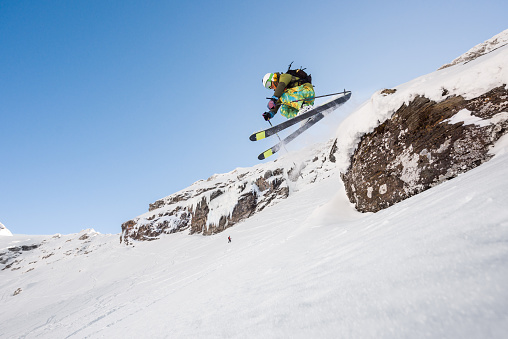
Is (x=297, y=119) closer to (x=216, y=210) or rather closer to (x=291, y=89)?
(x=291, y=89)

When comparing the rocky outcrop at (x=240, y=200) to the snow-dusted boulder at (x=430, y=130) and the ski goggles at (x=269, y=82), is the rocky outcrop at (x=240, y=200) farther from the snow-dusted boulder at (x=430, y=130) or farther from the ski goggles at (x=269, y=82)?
the snow-dusted boulder at (x=430, y=130)

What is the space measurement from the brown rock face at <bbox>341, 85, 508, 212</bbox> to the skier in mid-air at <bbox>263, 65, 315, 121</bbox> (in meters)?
3.40

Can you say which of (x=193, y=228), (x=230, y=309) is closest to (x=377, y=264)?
(x=230, y=309)

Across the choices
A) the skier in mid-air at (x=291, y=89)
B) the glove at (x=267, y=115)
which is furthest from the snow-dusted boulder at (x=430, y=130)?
the glove at (x=267, y=115)

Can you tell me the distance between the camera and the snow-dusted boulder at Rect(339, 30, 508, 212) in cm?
271

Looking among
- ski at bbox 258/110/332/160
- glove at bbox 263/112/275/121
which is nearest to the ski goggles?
glove at bbox 263/112/275/121

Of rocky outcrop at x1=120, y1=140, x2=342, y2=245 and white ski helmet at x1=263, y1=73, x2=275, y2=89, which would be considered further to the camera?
rocky outcrop at x1=120, y1=140, x2=342, y2=245

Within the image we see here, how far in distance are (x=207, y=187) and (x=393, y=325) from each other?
138 ft

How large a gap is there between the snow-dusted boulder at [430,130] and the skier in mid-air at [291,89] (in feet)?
10.2

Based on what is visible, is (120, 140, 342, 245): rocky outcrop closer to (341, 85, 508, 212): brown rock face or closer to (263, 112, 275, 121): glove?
(263, 112, 275, 121): glove

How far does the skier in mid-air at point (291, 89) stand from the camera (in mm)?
7016

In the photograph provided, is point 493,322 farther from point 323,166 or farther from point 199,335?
point 323,166

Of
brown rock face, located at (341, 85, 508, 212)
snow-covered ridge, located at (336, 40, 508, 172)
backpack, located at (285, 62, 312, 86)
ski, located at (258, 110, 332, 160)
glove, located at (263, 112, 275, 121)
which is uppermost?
backpack, located at (285, 62, 312, 86)

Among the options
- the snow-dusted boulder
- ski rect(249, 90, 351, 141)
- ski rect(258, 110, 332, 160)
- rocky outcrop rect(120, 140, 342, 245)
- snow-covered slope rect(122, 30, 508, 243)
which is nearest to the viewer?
the snow-dusted boulder
